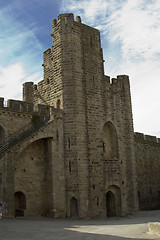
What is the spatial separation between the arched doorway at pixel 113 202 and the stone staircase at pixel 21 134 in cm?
681

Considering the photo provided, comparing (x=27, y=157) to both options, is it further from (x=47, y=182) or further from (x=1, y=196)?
(x=1, y=196)

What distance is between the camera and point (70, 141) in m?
18.0

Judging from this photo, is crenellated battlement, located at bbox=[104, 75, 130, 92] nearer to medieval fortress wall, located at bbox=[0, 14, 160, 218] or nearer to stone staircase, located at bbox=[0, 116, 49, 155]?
medieval fortress wall, located at bbox=[0, 14, 160, 218]

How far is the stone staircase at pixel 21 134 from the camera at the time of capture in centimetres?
1613

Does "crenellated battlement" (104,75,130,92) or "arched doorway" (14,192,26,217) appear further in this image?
"crenellated battlement" (104,75,130,92)

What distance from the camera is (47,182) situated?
1767 cm

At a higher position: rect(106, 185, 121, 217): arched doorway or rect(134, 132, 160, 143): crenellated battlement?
rect(134, 132, 160, 143): crenellated battlement

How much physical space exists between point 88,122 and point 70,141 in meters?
1.93

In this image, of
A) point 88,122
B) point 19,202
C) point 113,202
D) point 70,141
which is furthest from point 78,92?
point 113,202

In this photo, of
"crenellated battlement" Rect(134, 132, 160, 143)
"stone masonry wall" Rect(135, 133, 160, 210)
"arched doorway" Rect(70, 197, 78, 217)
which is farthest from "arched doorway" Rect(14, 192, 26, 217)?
"crenellated battlement" Rect(134, 132, 160, 143)

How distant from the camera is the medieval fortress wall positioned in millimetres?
17047

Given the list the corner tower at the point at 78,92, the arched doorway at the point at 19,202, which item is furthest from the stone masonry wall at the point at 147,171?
the arched doorway at the point at 19,202

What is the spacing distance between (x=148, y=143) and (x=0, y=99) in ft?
57.2

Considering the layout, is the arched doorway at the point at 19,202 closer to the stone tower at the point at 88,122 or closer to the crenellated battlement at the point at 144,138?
the stone tower at the point at 88,122
